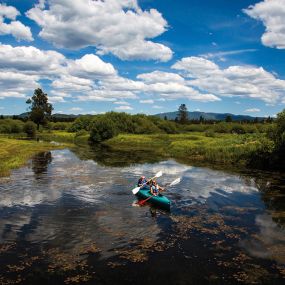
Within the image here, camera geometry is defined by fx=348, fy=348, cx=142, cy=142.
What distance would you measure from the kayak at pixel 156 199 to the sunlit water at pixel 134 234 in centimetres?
66

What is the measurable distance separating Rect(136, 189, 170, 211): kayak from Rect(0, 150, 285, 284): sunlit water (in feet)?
2.17

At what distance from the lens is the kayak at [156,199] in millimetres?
29834

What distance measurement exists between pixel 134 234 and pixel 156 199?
23.9 feet

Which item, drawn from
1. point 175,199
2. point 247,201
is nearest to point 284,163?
point 247,201

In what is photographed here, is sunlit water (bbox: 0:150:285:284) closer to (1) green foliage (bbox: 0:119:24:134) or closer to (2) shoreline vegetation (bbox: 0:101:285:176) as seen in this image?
(2) shoreline vegetation (bbox: 0:101:285:176)

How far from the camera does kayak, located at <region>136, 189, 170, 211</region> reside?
29.8 metres

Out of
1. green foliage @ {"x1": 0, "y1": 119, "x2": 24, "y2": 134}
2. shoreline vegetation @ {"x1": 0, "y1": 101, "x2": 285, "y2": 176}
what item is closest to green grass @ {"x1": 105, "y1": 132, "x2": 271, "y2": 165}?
shoreline vegetation @ {"x1": 0, "y1": 101, "x2": 285, "y2": 176}

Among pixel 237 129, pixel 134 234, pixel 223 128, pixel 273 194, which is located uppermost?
pixel 223 128

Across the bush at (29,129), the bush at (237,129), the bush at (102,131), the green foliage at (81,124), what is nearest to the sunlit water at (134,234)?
the bush at (102,131)

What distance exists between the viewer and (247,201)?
34312mm

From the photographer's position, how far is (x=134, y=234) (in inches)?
946

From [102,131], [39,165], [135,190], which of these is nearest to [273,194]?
[135,190]

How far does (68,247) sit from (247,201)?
19.8 meters

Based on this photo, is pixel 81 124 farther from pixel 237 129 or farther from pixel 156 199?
pixel 156 199
